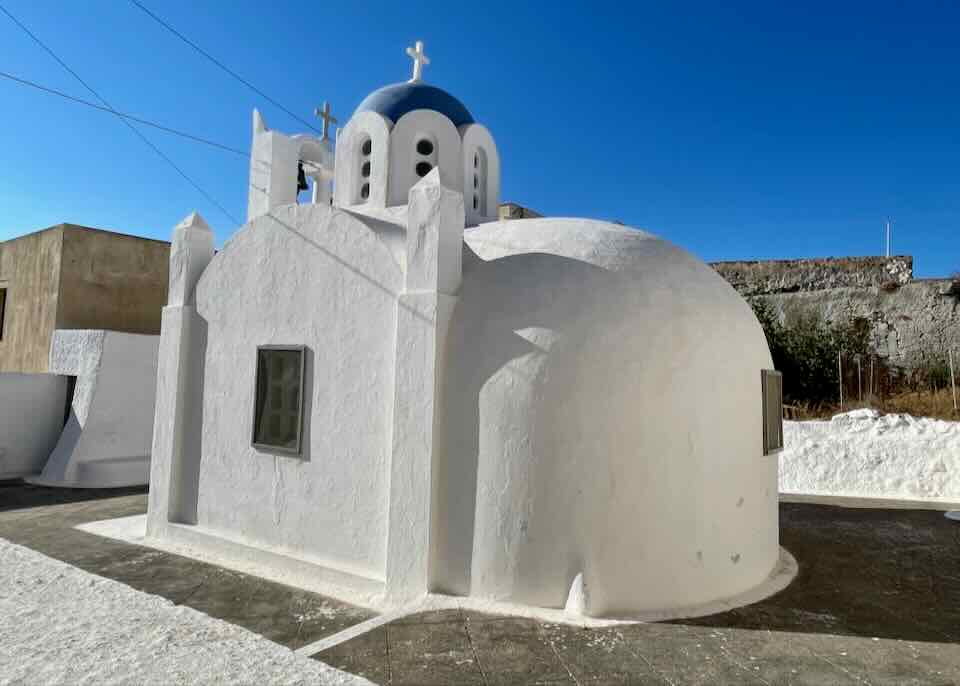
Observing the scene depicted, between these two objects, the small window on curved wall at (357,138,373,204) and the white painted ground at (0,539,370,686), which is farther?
the small window on curved wall at (357,138,373,204)

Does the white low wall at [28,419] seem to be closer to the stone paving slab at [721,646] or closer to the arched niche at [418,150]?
the arched niche at [418,150]

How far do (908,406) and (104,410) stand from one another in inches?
630

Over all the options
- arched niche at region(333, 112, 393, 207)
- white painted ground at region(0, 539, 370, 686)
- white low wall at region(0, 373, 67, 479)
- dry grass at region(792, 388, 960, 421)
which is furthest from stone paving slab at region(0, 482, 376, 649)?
dry grass at region(792, 388, 960, 421)

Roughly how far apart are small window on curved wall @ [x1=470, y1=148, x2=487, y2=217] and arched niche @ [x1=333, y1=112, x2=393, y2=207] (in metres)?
1.37

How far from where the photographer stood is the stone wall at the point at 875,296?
47.6 ft

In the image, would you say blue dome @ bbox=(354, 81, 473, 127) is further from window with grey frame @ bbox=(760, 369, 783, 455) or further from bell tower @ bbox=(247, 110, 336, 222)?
window with grey frame @ bbox=(760, 369, 783, 455)

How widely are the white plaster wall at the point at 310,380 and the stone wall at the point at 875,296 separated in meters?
14.2

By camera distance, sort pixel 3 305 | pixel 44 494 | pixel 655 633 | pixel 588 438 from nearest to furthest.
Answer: pixel 655 633 → pixel 588 438 → pixel 44 494 → pixel 3 305

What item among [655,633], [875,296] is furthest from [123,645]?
[875,296]

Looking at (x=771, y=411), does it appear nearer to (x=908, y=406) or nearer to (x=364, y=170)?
(x=364, y=170)

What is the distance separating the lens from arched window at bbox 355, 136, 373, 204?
319 inches

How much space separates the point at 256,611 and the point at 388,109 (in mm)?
6166

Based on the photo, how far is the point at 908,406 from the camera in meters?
12.9

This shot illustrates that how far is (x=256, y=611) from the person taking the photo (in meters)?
4.88
